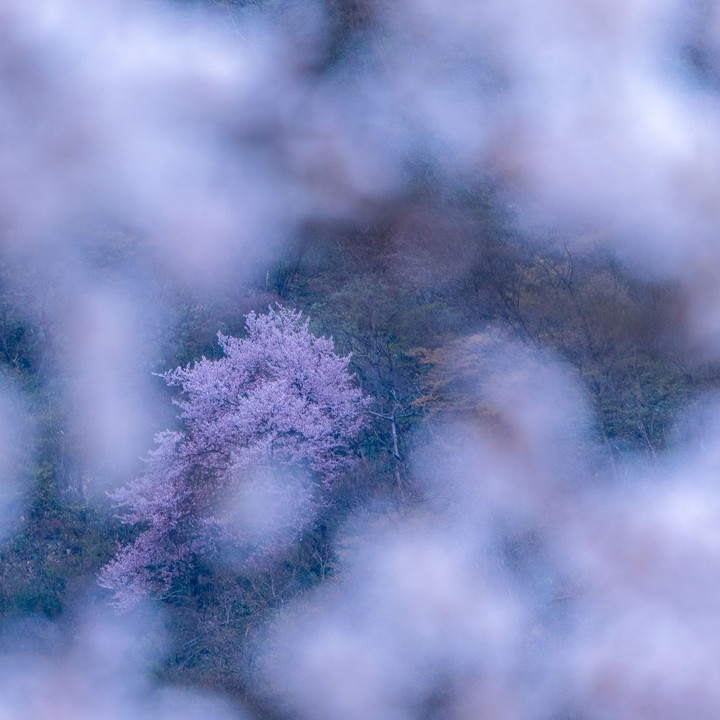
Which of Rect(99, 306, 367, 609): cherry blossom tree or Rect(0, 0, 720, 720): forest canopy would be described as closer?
Rect(0, 0, 720, 720): forest canopy

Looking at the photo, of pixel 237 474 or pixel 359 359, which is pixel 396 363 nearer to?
pixel 359 359

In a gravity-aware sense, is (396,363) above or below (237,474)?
above

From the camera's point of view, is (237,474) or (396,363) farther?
(396,363)

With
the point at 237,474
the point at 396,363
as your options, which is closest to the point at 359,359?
the point at 396,363

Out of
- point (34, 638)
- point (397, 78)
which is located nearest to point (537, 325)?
point (397, 78)

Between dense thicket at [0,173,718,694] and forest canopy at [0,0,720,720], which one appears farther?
dense thicket at [0,173,718,694]

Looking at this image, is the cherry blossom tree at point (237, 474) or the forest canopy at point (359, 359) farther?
the cherry blossom tree at point (237, 474)

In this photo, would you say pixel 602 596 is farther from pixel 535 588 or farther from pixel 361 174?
pixel 361 174

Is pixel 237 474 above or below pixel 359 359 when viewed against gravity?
below
